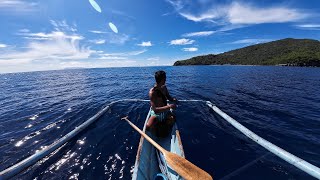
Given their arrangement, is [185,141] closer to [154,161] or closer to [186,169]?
[154,161]

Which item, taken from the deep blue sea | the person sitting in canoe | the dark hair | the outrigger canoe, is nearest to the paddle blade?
the outrigger canoe

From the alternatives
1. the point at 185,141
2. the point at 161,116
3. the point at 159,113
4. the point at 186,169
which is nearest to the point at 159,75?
the point at 159,113

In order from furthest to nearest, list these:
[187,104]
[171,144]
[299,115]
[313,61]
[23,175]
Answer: [313,61] < [187,104] < [299,115] < [171,144] < [23,175]

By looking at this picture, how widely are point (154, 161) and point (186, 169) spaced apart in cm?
219

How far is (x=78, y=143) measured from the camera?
10.1 metres

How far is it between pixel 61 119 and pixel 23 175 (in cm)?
774

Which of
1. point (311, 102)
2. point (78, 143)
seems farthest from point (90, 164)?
point (311, 102)

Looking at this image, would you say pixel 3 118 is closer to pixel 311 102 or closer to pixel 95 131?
pixel 95 131

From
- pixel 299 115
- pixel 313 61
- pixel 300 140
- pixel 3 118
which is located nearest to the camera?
pixel 300 140

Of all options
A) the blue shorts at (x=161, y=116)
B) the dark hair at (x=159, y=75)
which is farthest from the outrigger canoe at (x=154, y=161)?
the dark hair at (x=159, y=75)

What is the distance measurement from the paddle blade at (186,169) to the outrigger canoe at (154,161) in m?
0.60

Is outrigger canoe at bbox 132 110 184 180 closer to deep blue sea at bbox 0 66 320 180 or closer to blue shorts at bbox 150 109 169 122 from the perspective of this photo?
blue shorts at bbox 150 109 169 122

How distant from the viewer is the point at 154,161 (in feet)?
22.9

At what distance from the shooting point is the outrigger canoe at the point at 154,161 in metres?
5.67
